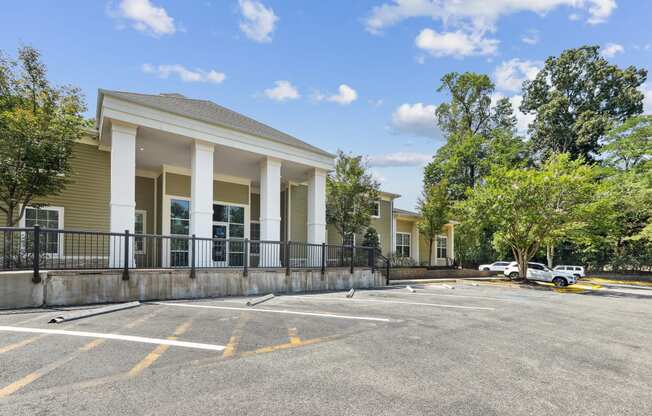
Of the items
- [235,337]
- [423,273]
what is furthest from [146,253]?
[423,273]

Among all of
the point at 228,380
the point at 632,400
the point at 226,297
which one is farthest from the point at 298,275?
the point at 632,400

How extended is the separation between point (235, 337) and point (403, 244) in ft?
85.9

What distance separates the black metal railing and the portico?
0.56m

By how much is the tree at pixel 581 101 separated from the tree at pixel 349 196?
88.1ft

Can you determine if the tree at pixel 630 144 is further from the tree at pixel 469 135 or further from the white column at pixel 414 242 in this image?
the white column at pixel 414 242

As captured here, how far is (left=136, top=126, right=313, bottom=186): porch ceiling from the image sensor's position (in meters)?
12.1

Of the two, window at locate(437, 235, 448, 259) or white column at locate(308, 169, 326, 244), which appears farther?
window at locate(437, 235, 448, 259)

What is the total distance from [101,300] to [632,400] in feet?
31.3

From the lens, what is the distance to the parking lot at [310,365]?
3.35 meters

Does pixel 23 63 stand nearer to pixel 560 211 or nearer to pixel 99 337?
pixel 99 337

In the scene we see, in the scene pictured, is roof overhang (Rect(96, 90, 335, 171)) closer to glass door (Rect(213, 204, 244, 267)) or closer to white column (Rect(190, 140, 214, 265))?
white column (Rect(190, 140, 214, 265))

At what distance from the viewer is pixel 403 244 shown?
3041cm

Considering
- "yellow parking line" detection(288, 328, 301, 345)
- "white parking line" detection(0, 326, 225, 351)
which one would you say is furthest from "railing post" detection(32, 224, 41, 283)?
"yellow parking line" detection(288, 328, 301, 345)

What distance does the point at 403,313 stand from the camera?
836 cm
